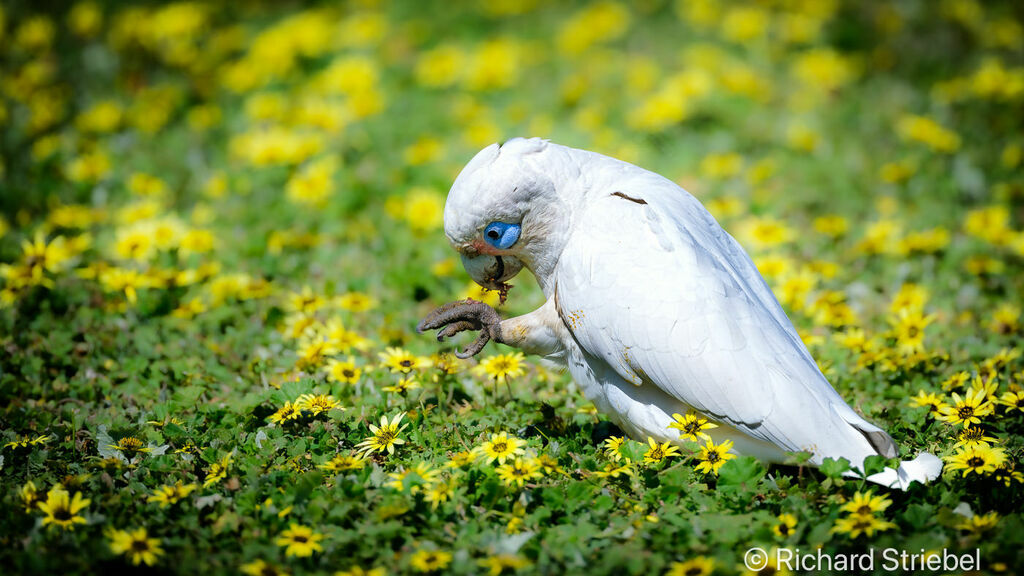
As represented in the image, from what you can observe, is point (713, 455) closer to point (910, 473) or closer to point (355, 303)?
point (910, 473)

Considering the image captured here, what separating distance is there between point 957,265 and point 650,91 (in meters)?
2.68

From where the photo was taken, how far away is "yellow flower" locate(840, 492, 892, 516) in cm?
255

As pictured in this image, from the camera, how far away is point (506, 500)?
2.77 m

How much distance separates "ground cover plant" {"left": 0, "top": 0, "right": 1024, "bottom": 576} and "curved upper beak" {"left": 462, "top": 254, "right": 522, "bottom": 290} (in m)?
0.33

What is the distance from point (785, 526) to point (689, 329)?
669mm

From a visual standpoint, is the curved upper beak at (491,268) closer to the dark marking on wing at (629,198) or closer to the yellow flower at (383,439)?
the dark marking on wing at (629,198)

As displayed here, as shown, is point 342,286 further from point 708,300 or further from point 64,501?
point 708,300


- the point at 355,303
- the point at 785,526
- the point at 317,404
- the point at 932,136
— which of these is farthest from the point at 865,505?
the point at 932,136

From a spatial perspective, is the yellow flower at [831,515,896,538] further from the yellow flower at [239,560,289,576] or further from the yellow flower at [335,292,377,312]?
the yellow flower at [335,292,377,312]

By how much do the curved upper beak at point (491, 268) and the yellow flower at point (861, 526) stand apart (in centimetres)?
141

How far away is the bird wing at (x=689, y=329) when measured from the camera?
267 centimetres

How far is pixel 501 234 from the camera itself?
294 centimetres
